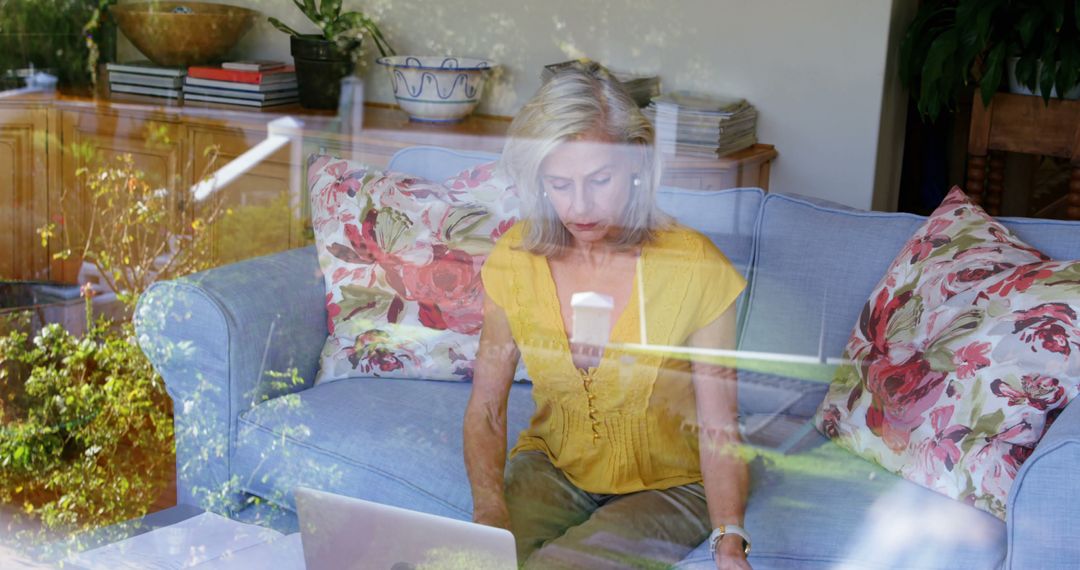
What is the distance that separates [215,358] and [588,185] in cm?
50

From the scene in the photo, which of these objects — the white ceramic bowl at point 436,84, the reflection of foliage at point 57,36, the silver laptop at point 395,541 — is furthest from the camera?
the white ceramic bowl at point 436,84

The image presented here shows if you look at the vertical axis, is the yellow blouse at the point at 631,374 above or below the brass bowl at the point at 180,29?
below

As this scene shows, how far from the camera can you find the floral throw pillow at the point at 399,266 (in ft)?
3.94

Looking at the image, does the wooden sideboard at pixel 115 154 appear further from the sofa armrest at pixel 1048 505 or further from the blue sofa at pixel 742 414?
the sofa armrest at pixel 1048 505

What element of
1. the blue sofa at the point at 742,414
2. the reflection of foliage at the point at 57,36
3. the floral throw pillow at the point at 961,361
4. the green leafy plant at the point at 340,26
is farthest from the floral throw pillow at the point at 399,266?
the floral throw pillow at the point at 961,361

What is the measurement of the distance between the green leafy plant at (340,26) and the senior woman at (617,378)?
Answer: 0.33 metres

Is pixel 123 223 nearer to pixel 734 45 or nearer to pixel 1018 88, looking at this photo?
pixel 734 45

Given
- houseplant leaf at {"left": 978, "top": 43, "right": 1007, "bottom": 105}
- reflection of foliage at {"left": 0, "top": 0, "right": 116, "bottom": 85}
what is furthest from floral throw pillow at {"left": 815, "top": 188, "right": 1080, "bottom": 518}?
reflection of foliage at {"left": 0, "top": 0, "right": 116, "bottom": 85}

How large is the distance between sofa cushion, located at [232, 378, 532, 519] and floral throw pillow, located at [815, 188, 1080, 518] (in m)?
0.32

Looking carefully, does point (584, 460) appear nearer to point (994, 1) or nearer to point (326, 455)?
point (326, 455)

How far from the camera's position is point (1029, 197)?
1495 mm

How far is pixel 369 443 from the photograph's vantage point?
44.7 inches

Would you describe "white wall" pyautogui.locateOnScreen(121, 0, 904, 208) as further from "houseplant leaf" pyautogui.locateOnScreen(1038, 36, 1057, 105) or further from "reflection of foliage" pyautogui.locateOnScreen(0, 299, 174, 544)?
"reflection of foliage" pyautogui.locateOnScreen(0, 299, 174, 544)

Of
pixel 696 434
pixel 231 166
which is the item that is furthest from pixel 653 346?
pixel 231 166
